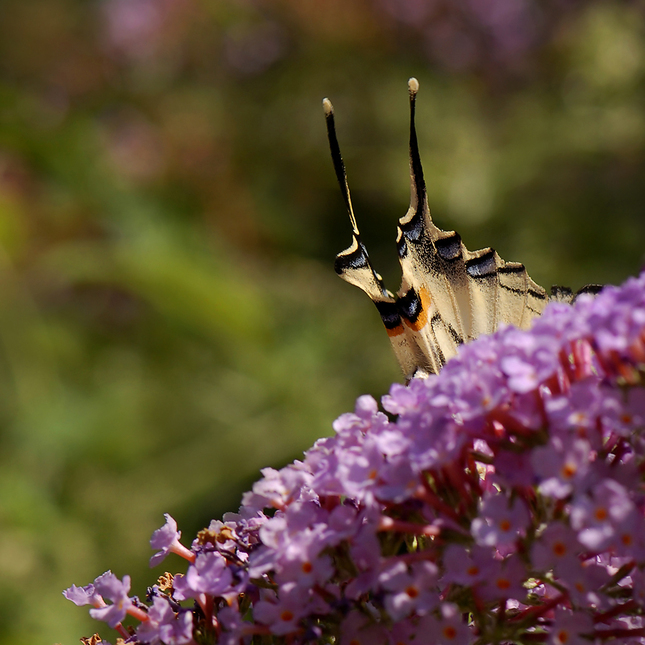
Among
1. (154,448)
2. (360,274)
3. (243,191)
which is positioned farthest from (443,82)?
(360,274)

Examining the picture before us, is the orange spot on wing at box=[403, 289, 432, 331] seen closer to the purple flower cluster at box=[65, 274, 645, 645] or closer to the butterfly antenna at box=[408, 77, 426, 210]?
the butterfly antenna at box=[408, 77, 426, 210]

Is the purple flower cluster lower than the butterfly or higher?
lower

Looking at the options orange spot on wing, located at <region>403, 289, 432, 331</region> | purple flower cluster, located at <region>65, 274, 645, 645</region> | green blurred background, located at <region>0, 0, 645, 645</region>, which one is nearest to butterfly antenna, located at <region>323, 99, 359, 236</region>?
orange spot on wing, located at <region>403, 289, 432, 331</region>

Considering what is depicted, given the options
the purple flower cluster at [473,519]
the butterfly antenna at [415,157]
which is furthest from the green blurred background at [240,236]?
the purple flower cluster at [473,519]

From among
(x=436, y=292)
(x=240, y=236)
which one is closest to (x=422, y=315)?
(x=436, y=292)

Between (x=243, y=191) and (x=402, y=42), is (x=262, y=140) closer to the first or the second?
(x=243, y=191)

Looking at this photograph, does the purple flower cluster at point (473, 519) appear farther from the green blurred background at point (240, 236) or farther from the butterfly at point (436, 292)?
the green blurred background at point (240, 236)

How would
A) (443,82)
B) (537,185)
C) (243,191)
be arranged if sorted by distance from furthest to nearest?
(443,82), (243,191), (537,185)
